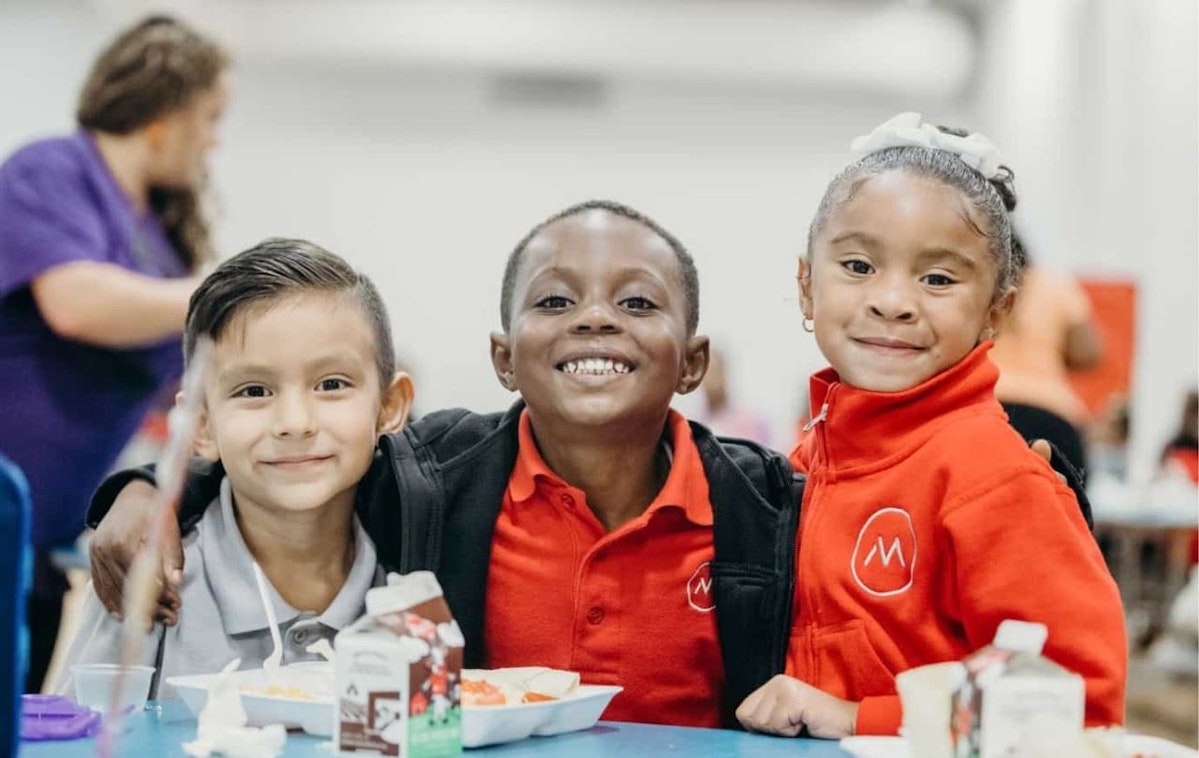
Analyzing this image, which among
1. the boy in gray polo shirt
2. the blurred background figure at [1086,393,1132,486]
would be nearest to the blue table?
the boy in gray polo shirt

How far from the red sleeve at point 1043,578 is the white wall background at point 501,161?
7902 mm

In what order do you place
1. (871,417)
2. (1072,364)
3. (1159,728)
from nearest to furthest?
(871,417)
(1072,364)
(1159,728)

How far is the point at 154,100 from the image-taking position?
279 cm

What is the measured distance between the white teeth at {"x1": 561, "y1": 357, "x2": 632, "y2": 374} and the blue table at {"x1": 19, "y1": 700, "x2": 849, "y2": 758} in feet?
1.63

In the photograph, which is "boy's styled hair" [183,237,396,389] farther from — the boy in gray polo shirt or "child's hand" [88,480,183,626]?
"child's hand" [88,480,183,626]

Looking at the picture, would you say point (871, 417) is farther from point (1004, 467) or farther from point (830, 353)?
point (1004, 467)

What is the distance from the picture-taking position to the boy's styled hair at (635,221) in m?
1.91

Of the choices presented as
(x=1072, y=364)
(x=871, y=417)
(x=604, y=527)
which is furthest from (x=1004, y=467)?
(x=1072, y=364)

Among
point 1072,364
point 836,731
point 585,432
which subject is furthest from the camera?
point 1072,364

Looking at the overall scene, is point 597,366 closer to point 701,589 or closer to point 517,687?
point 701,589

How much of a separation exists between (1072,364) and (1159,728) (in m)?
1.78

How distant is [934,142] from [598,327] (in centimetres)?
47

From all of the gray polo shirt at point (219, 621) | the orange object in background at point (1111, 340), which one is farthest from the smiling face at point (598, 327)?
the orange object in background at point (1111, 340)

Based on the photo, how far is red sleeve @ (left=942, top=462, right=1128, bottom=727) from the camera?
1399 millimetres
